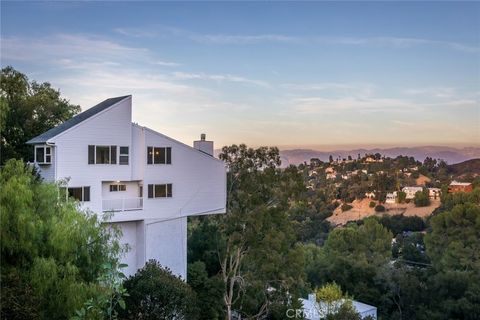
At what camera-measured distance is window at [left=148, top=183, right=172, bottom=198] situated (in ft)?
65.8

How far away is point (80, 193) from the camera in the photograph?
1816 cm

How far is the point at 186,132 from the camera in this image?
1097 inches

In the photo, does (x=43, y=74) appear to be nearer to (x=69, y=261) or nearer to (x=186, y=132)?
(x=186, y=132)

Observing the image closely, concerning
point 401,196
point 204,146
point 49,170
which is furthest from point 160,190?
point 401,196

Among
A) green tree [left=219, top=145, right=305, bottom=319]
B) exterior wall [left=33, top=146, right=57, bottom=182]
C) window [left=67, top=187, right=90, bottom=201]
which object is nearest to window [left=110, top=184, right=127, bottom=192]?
window [left=67, top=187, right=90, bottom=201]

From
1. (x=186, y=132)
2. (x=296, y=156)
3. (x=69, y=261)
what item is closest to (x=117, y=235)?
(x=69, y=261)

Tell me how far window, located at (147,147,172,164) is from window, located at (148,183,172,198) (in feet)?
3.16

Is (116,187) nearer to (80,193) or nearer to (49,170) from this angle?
(80,193)

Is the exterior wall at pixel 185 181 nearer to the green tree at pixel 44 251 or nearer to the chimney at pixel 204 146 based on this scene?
the chimney at pixel 204 146

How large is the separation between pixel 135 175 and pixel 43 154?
359 cm

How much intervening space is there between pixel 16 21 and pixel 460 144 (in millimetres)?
28084

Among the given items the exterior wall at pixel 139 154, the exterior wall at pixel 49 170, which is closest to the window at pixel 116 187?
the exterior wall at pixel 139 154

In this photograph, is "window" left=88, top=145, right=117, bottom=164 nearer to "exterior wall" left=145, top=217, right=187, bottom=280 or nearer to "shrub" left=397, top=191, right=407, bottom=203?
"exterior wall" left=145, top=217, right=187, bottom=280

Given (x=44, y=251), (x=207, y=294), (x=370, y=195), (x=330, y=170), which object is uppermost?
Result: (x=44, y=251)
